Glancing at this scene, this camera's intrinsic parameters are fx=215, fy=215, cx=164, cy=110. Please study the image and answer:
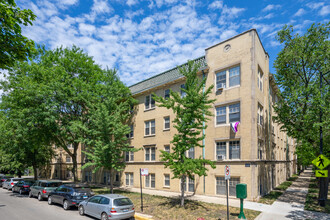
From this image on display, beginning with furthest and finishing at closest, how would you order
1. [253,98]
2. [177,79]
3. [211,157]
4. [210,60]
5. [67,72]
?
[67,72], [177,79], [210,60], [211,157], [253,98]

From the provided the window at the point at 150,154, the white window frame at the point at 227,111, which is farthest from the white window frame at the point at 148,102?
the white window frame at the point at 227,111

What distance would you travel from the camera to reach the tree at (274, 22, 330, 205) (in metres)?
16.8

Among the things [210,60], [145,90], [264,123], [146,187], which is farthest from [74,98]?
[264,123]

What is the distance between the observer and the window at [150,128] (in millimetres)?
25761

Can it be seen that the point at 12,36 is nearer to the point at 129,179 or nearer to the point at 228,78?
the point at 228,78

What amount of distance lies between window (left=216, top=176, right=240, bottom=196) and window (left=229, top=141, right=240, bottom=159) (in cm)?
186

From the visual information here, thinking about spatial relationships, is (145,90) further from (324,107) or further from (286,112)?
(324,107)

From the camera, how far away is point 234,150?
62.1 ft

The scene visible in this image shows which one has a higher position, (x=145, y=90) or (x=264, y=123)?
(x=145, y=90)

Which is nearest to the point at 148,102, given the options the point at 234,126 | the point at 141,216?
the point at 234,126

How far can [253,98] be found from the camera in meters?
18.4

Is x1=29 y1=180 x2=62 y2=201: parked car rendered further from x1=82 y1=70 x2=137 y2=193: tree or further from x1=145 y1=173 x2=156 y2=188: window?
x1=145 y1=173 x2=156 y2=188: window

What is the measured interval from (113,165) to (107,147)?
6.14ft

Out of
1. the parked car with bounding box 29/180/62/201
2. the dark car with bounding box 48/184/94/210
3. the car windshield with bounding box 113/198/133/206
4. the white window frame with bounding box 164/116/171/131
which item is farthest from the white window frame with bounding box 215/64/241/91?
the parked car with bounding box 29/180/62/201
